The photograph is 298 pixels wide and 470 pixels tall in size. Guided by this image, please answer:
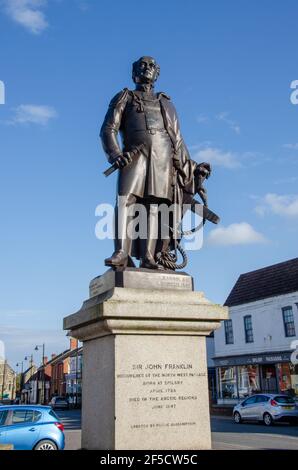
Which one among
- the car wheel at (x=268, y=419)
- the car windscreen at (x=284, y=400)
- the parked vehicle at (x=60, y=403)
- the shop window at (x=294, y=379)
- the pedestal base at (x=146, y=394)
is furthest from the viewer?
the parked vehicle at (x=60, y=403)

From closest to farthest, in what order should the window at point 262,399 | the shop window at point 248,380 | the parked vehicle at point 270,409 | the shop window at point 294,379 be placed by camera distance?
the parked vehicle at point 270,409, the window at point 262,399, the shop window at point 294,379, the shop window at point 248,380

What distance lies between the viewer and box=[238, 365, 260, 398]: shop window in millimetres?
32519

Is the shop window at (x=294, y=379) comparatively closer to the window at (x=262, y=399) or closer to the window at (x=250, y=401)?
the window at (x=250, y=401)

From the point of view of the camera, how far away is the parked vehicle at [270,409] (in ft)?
74.3

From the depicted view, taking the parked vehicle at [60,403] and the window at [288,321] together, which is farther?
the parked vehicle at [60,403]

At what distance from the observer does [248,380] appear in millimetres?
33344

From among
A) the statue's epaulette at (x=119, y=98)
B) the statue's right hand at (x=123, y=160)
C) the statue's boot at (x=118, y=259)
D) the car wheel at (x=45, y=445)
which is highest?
the statue's epaulette at (x=119, y=98)

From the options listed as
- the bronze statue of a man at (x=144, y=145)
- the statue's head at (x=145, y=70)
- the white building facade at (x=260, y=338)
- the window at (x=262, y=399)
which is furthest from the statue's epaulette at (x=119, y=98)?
the white building facade at (x=260, y=338)

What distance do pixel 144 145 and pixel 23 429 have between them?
364 inches

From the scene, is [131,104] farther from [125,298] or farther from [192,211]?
[125,298]

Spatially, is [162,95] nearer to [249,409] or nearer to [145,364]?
[145,364]

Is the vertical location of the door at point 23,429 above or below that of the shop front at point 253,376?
below

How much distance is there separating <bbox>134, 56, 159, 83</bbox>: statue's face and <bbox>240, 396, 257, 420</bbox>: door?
21.6m
